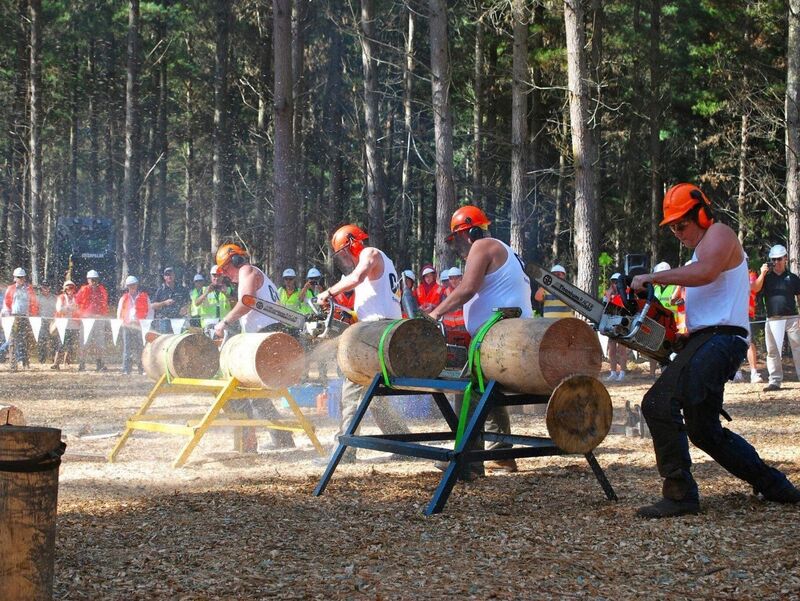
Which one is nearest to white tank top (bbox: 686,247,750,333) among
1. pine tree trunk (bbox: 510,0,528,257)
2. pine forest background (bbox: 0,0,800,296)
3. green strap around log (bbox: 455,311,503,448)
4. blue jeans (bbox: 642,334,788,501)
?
blue jeans (bbox: 642,334,788,501)

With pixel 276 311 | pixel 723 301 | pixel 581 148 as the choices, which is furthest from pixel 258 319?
pixel 581 148

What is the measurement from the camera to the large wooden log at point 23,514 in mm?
3680

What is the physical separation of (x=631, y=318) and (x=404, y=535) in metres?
1.87

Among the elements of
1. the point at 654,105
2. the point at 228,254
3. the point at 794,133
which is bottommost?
the point at 228,254

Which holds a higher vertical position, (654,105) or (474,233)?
(654,105)

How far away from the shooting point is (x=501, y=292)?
740 centimetres

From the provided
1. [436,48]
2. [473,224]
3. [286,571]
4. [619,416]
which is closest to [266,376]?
[473,224]

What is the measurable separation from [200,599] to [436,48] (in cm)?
1393

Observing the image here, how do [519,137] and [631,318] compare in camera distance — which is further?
[519,137]

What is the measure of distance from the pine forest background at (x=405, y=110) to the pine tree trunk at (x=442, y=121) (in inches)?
82.1

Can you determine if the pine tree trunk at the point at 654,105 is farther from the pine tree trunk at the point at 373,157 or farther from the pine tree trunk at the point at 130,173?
the pine tree trunk at the point at 130,173

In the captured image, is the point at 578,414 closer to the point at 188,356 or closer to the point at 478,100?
the point at 188,356

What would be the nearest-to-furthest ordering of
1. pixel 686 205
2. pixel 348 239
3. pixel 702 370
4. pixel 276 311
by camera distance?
pixel 702 370, pixel 686 205, pixel 348 239, pixel 276 311

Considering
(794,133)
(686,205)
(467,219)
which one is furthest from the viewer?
(794,133)
